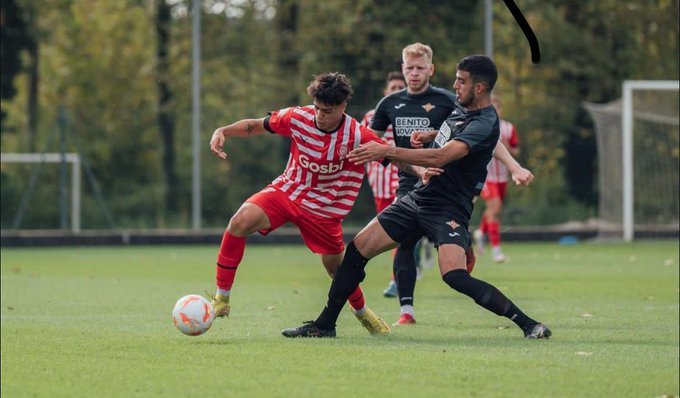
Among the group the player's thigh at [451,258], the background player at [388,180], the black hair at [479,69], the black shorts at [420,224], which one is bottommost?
the player's thigh at [451,258]

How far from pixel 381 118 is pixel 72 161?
44.9ft

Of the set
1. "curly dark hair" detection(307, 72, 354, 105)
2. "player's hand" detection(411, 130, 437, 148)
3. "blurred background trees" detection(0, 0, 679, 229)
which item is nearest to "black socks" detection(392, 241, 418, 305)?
"player's hand" detection(411, 130, 437, 148)

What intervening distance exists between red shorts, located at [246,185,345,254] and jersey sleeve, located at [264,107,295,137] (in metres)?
0.41

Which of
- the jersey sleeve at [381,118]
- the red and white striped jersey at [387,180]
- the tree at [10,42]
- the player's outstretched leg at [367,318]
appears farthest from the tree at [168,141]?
the player's outstretched leg at [367,318]

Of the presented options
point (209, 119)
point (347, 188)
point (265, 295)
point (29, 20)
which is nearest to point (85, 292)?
point (265, 295)

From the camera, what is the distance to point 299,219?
9.09m

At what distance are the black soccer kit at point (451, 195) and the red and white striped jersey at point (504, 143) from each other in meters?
8.19

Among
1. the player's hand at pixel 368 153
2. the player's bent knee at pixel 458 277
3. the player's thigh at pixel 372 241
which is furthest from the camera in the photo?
the player's thigh at pixel 372 241

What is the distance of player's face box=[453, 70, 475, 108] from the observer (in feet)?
27.7

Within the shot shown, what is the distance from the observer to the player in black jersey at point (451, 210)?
8430mm

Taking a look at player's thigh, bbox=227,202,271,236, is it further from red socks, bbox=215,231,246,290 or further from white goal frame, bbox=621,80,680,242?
white goal frame, bbox=621,80,680,242

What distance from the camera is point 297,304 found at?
11.6 metres

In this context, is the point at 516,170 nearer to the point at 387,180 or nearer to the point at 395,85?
the point at 395,85

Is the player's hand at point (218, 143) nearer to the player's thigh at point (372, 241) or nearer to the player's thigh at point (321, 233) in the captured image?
the player's thigh at point (321, 233)
